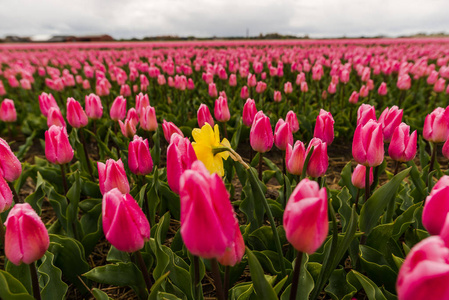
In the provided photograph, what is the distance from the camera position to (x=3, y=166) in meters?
1.49

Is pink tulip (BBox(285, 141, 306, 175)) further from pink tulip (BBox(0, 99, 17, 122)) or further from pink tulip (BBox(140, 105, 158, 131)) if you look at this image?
pink tulip (BBox(0, 99, 17, 122))

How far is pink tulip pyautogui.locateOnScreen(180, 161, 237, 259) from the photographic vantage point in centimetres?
69

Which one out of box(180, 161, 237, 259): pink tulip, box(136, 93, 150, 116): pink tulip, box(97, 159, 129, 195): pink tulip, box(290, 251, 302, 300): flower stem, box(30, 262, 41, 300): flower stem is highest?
box(180, 161, 237, 259): pink tulip

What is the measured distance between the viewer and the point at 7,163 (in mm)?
1502

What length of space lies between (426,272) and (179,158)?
74cm

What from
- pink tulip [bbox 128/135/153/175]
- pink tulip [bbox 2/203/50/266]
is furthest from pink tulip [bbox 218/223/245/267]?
pink tulip [bbox 128/135/153/175]

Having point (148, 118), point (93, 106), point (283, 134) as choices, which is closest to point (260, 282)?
point (283, 134)

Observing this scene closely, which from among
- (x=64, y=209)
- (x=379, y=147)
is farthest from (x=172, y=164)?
A: (x=64, y=209)

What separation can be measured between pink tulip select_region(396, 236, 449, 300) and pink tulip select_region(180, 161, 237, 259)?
1.25ft

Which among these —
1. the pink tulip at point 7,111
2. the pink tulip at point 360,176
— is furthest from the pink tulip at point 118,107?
the pink tulip at point 360,176

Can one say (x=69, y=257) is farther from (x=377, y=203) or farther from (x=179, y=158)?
(x=377, y=203)

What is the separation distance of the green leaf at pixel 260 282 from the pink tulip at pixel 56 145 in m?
1.43

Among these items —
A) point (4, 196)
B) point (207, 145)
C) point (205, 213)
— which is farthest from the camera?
point (4, 196)

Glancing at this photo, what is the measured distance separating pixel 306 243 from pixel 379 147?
30.5 inches
